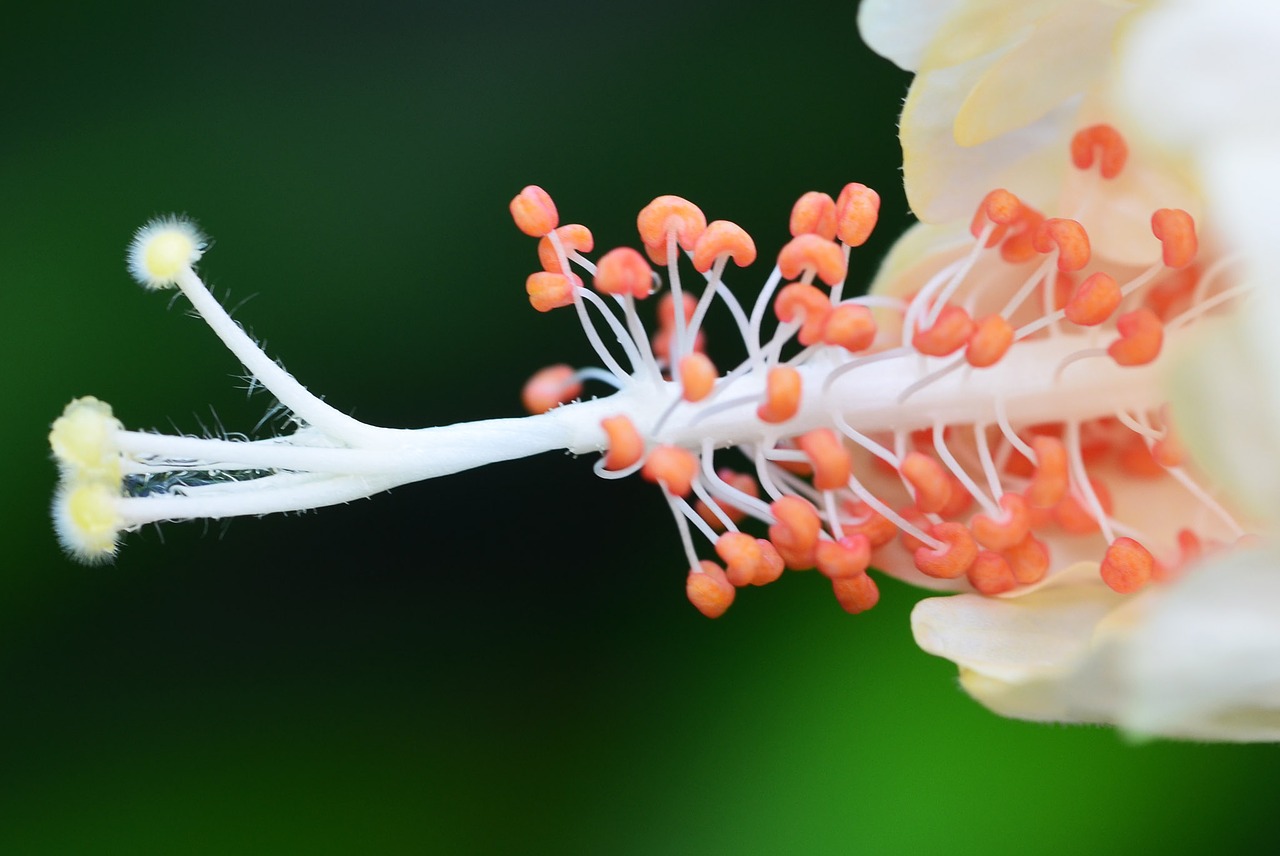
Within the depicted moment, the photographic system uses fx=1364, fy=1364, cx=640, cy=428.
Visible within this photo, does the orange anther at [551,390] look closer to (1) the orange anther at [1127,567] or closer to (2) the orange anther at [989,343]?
(2) the orange anther at [989,343]

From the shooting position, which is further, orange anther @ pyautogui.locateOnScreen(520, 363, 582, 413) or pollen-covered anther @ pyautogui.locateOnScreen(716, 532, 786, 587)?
orange anther @ pyautogui.locateOnScreen(520, 363, 582, 413)

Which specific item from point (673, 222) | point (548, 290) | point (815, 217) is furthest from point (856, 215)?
point (548, 290)

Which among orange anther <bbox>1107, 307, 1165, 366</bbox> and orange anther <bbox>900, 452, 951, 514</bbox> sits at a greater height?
orange anther <bbox>1107, 307, 1165, 366</bbox>

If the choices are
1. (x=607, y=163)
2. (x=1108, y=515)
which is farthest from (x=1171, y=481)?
(x=607, y=163)

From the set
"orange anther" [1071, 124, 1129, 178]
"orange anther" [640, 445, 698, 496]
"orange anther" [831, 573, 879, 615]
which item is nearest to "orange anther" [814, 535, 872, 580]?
"orange anther" [831, 573, 879, 615]

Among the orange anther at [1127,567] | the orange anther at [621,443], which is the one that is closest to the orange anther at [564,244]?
the orange anther at [621,443]

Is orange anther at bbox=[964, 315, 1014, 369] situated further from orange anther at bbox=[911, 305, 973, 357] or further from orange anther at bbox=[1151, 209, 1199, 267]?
orange anther at bbox=[1151, 209, 1199, 267]

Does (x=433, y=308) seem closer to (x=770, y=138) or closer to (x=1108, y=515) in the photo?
(x=770, y=138)
